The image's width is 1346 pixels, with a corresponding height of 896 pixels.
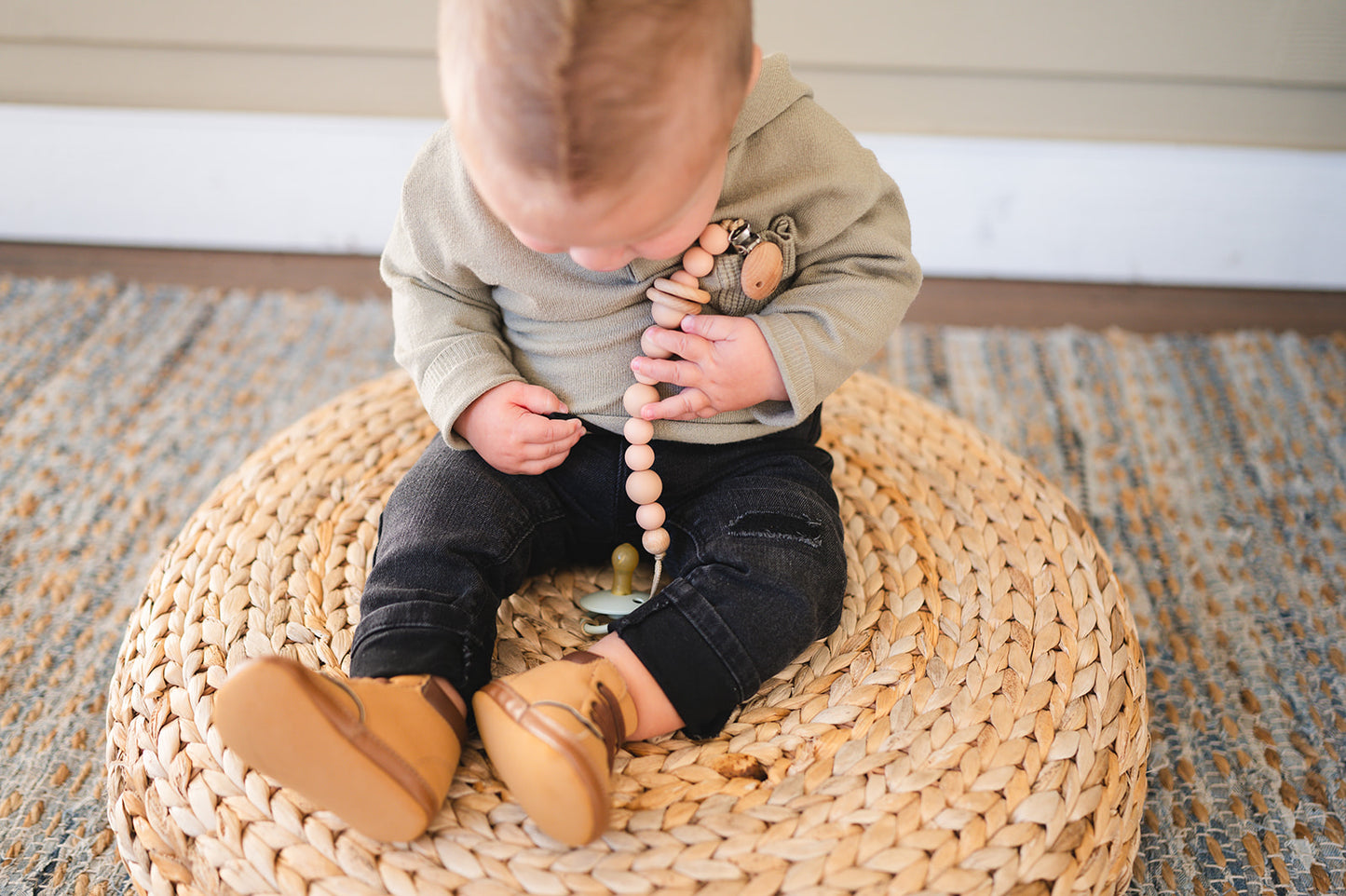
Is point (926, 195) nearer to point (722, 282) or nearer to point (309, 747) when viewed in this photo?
point (722, 282)

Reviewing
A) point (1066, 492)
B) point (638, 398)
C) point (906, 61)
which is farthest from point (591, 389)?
point (906, 61)

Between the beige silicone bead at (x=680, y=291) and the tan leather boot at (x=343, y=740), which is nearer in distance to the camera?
the tan leather boot at (x=343, y=740)

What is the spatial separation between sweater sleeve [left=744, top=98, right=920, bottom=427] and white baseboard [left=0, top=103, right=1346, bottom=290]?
78 centimetres

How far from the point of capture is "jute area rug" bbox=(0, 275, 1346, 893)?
33.6 inches

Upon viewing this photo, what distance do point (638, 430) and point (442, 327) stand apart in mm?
167

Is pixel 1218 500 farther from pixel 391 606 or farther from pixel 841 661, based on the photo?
pixel 391 606

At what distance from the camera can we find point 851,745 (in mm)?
688

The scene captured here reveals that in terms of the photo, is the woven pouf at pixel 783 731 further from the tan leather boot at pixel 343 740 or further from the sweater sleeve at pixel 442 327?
the sweater sleeve at pixel 442 327

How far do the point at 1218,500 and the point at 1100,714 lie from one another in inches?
23.4

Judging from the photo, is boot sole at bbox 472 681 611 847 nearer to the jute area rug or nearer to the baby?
the baby

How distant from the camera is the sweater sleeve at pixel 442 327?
2.49ft

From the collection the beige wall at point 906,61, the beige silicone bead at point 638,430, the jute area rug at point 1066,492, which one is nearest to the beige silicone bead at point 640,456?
the beige silicone bead at point 638,430

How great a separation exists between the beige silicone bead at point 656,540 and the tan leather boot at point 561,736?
0.43 ft

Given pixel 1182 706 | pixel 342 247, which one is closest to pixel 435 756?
pixel 1182 706
